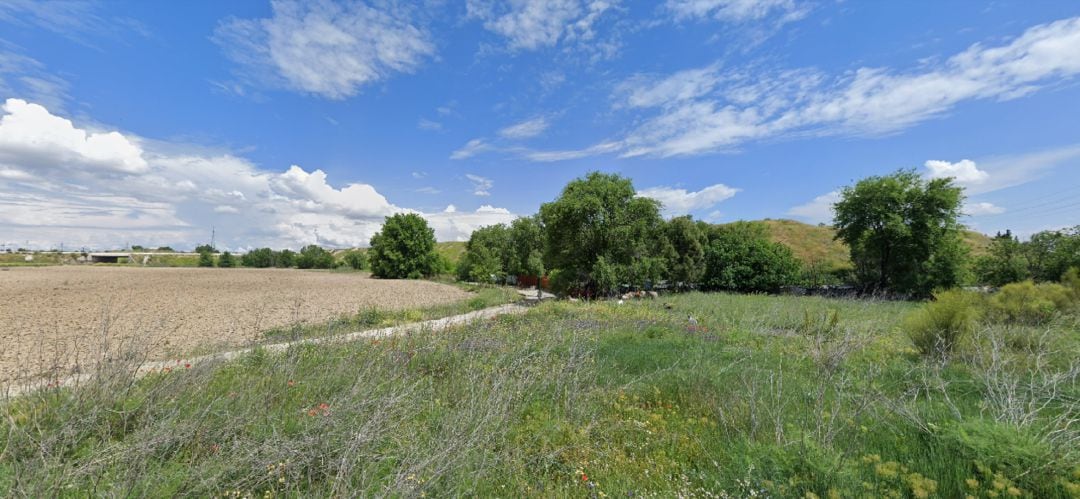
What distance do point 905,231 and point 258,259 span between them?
9552 centimetres

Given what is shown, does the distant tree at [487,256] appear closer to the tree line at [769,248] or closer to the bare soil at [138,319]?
the tree line at [769,248]

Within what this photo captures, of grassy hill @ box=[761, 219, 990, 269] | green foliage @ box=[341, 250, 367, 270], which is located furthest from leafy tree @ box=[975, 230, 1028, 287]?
green foliage @ box=[341, 250, 367, 270]

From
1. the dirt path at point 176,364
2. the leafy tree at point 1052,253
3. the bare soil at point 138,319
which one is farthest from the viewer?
the leafy tree at point 1052,253

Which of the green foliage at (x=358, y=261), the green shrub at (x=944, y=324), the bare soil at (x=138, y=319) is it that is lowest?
the bare soil at (x=138, y=319)

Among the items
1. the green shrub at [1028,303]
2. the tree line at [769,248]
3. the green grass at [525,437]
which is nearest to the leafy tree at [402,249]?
the tree line at [769,248]

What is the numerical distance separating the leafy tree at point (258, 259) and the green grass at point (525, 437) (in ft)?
286

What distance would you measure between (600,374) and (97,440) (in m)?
5.49

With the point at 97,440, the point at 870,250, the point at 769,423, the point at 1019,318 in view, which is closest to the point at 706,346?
the point at 769,423

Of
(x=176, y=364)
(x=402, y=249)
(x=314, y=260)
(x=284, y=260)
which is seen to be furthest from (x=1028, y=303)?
(x=284, y=260)

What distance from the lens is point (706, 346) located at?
791 cm

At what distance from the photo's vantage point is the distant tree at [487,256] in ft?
116

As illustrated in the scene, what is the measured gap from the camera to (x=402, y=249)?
1720 inches

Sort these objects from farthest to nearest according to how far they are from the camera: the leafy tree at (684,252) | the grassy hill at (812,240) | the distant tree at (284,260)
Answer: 1. the distant tree at (284,260)
2. the grassy hill at (812,240)
3. the leafy tree at (684,252)

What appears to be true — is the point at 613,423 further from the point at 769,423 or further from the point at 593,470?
the point at 769,423
